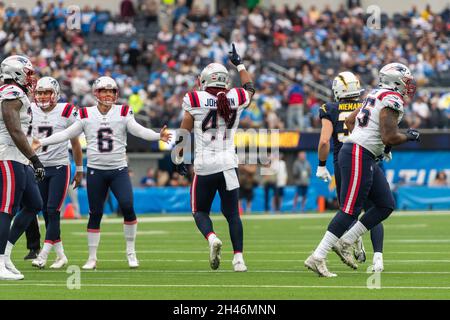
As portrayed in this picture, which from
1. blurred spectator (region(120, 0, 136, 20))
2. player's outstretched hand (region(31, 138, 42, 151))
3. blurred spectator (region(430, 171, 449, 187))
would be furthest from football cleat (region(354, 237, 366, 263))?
blurred spectator (region(120, 0, 136, 20))

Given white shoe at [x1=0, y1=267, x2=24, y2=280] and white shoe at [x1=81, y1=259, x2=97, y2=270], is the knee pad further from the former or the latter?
white shoe at [x1=0, y1=267, x2=24, y2=280]

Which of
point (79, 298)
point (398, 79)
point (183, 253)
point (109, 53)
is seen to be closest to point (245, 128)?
point (109, 53)

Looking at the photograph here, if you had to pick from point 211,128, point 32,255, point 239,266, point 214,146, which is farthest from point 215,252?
point 32,255

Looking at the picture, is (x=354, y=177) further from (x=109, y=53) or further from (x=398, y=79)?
(x=109, y=53)

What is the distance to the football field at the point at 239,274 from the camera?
9.37 metres

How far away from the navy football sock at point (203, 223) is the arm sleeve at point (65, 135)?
1.55m

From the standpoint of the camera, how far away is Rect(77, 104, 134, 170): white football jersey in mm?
12258

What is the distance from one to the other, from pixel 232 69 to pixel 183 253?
715 inches

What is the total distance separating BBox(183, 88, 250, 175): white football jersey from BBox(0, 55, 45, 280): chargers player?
1.63m

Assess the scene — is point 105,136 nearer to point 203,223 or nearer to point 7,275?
point 203,223

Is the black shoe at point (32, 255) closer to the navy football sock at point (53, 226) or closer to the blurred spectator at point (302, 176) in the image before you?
the navy football sock at point (53, 226)

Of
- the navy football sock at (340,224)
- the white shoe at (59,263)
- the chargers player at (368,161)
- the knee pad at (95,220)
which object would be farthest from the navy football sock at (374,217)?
the white shoe at (59,263)

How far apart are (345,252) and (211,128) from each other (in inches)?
68.9
